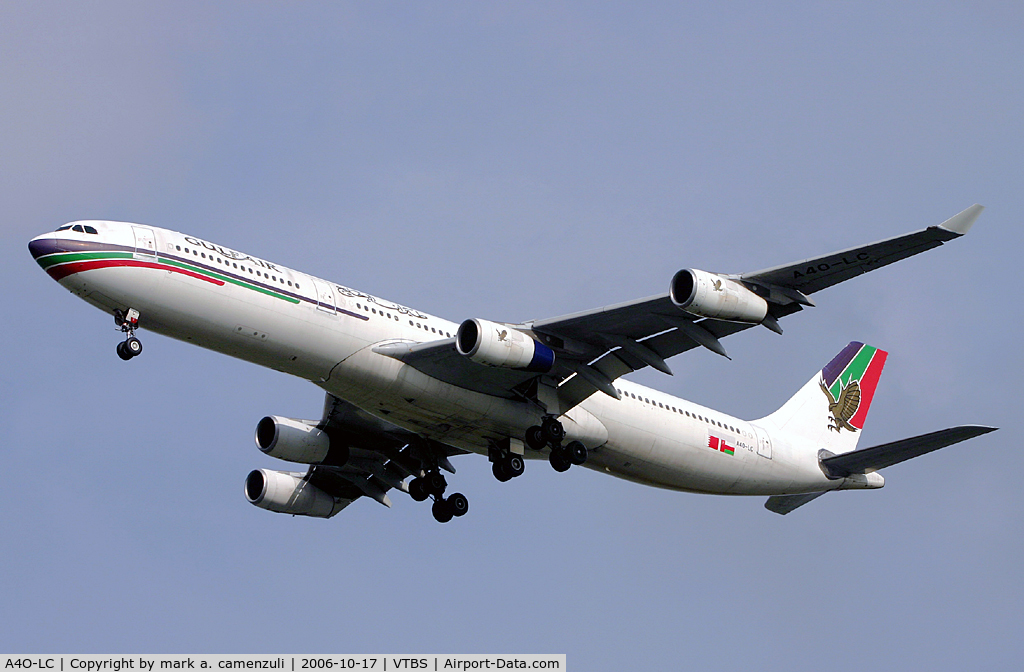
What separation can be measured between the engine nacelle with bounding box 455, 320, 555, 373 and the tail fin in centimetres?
1251

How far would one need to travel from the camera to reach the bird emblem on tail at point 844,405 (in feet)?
147

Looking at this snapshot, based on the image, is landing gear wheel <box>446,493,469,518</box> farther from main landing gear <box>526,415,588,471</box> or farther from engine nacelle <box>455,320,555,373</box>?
engine nacelle <box>455,320,555,373</box>

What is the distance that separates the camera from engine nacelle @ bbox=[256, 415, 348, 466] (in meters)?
38.2

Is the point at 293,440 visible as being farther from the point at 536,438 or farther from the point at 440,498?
the point at 536,438

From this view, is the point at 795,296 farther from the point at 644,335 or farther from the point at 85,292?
the point at 85,292

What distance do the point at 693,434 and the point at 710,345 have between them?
248 inches

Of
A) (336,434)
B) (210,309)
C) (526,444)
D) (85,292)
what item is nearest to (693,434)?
(526,444)

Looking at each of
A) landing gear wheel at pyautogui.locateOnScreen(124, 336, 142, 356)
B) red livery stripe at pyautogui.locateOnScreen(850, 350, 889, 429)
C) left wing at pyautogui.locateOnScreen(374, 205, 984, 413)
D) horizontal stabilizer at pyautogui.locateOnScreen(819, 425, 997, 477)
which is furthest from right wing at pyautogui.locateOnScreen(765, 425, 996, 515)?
landing gear wheel at pyautogui.locateOnScreen(124, 336, 142, 356)

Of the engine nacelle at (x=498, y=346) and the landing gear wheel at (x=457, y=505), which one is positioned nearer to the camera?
the engine nacelle at (x=498, y=346)

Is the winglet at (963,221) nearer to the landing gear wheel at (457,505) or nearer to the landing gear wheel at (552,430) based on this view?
the landing gear wheel at (552,430)

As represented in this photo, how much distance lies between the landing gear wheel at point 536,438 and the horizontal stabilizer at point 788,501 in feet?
35.1

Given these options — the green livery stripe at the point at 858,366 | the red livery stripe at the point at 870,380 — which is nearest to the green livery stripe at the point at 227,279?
the green livery stripe at the point at 858,366

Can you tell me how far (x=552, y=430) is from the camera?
34.7m

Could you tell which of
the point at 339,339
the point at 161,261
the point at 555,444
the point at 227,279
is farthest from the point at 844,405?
the point at 161,261
